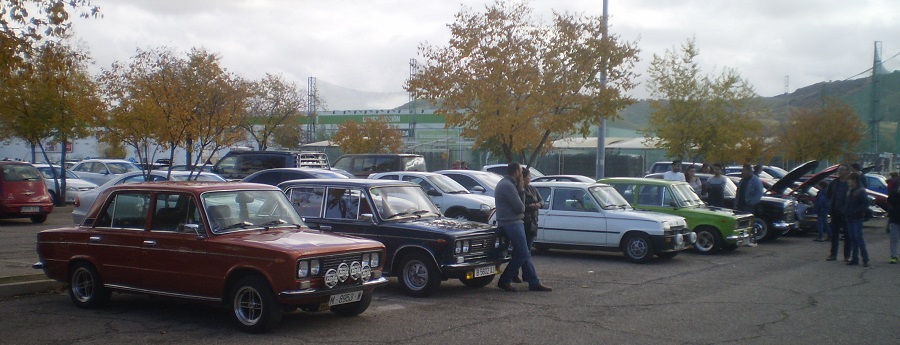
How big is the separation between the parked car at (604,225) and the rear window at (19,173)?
13.9 meters

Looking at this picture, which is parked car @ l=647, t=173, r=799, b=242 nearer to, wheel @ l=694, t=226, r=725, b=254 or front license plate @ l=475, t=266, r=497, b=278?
wheel @ l=694, t=226, r=725, b=254

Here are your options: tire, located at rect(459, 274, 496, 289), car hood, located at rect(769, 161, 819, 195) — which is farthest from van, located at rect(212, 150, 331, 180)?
tire, located at rect(459, 274, 496, 289)

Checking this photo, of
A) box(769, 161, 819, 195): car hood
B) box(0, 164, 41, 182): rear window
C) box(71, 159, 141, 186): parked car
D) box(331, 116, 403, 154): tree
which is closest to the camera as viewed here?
box(769, 161, 819, 195): car hood

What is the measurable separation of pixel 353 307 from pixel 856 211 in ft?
32.8

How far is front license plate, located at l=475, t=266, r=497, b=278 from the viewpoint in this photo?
10906 mm

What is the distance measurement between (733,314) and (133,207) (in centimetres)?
724

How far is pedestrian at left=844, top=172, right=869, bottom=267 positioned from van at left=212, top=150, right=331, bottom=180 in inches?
643

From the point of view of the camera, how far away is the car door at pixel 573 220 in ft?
50.1

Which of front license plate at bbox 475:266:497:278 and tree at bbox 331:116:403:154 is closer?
front license plate at bbox 475:266:497:278

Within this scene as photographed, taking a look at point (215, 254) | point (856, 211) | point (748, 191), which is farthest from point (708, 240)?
point (215, 254)

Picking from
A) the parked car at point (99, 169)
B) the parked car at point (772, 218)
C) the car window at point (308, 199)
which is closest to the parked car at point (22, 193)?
the parked car at point (99, 169)

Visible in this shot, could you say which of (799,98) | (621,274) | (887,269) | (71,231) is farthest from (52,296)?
(799,98)

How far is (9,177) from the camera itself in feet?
68.2

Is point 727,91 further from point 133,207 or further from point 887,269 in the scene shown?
point 133,207
